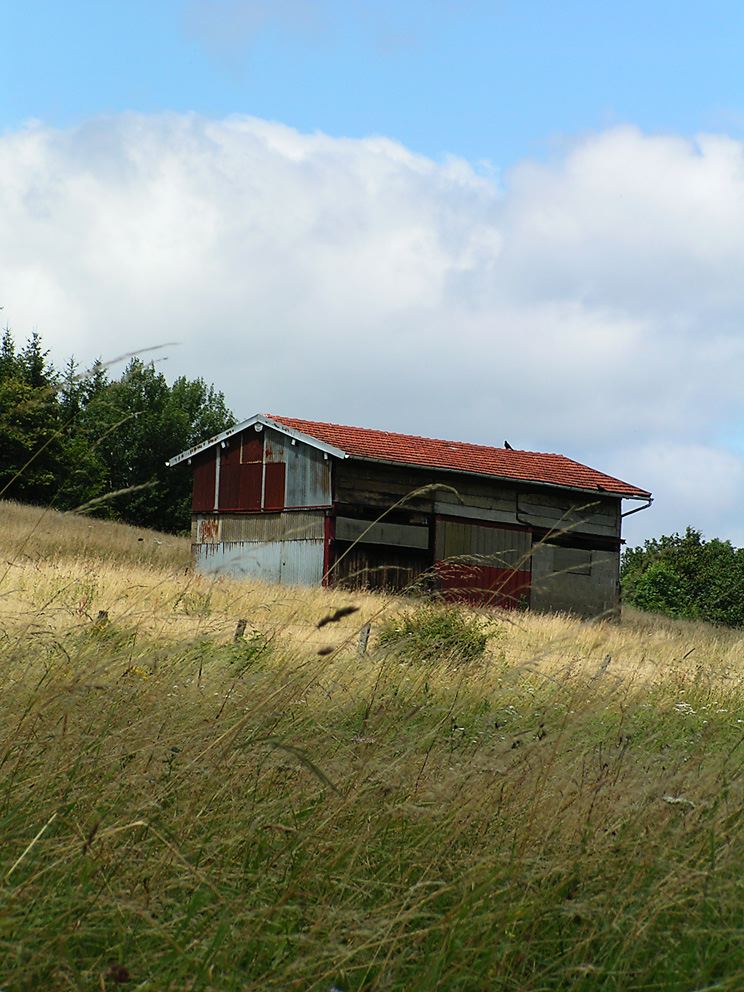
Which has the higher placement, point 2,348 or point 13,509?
point 2,348

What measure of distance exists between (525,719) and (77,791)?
3417 millimetres

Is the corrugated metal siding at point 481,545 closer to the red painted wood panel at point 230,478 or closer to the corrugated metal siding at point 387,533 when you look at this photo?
the corrugated metal siding at point 387,533

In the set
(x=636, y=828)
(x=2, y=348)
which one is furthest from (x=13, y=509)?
(x=636, y=828)

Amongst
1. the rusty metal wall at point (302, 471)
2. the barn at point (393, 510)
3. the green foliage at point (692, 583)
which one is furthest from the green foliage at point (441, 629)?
the green foliage at point (692, 583)

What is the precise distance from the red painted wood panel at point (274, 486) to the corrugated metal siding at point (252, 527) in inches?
9.9

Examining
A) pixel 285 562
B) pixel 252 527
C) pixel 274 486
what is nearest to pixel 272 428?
pixel 274 486

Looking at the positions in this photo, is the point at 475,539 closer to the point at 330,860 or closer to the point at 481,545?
the point at 481,545

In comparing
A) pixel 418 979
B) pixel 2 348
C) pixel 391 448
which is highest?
pixel 2 348

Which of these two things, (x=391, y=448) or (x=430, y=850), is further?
(x=391, y=448)

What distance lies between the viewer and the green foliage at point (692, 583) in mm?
40812

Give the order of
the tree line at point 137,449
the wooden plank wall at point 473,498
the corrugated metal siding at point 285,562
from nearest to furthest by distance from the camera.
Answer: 1. the corrugated metal siding at point 285,562
2. the wooden plank wall at point 473,498
3. the tree line at point 137,449

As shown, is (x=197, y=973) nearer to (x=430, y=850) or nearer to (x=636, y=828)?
(x=430, y=850)

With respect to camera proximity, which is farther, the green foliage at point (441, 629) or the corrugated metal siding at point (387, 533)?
the corrugated metal siding at point (387, 533)

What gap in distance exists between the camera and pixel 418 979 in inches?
100.0
